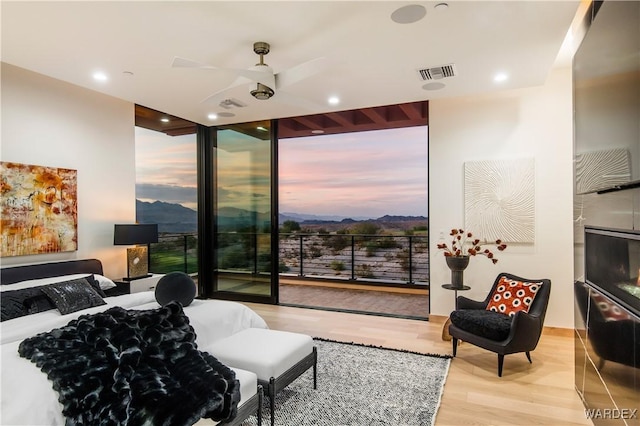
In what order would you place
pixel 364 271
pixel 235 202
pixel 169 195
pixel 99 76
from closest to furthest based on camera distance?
pixel 99 76 < pixel 169 195 < pixel 235 202 < pixel 364 271

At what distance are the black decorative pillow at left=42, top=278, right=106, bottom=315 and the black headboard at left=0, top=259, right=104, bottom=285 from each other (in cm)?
61

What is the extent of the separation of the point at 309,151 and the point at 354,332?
5109 millimetres

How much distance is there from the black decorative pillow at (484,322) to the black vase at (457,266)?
0.49 meters

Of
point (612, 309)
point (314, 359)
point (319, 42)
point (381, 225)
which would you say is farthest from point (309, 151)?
point (612, 309)

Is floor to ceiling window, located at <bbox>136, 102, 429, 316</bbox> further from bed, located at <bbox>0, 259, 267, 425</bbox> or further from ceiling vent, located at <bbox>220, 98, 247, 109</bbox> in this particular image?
bed, located at <bbox>0, 259, 267, 425</bbox>

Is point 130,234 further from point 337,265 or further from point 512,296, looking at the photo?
point 337,265

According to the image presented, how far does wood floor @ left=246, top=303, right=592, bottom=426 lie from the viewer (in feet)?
8.55

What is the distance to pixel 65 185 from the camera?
4.12 m

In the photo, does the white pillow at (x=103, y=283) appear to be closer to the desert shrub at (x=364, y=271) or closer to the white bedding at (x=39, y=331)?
the white bedding at (x=39, y=331)

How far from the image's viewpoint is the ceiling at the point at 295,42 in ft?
8.43

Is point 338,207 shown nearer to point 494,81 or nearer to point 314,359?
point 494,81

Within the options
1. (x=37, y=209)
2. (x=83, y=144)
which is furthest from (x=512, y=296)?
(x=83, y=144)

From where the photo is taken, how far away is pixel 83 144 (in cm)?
439

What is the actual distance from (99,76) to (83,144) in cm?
101
